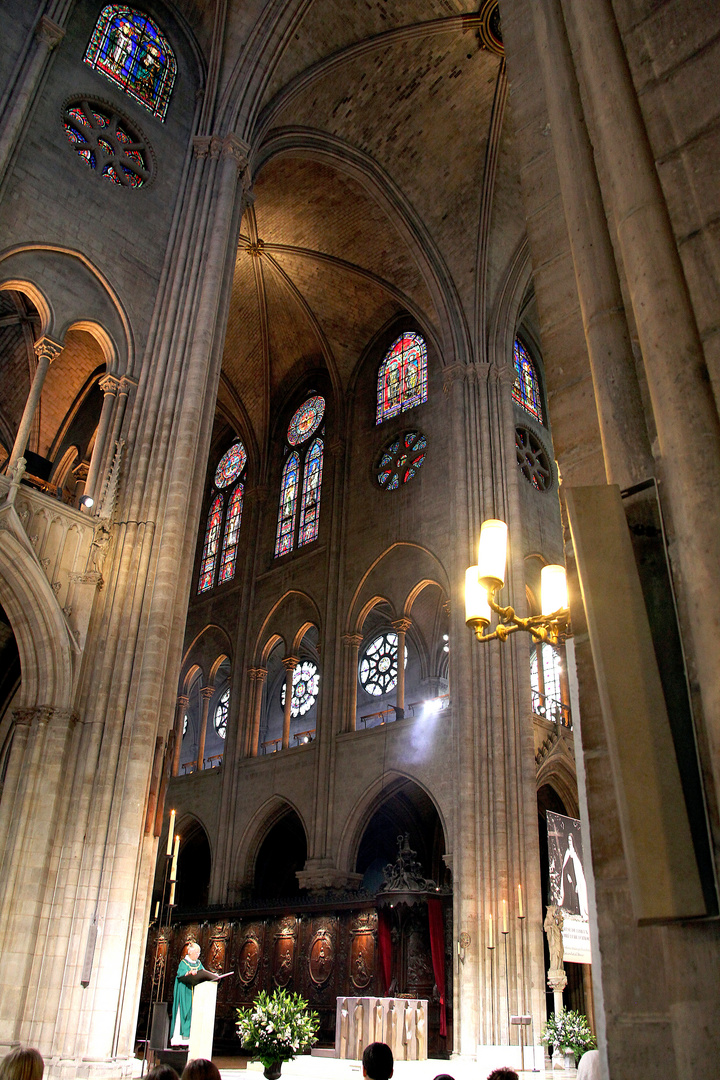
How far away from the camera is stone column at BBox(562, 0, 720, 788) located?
1914mm

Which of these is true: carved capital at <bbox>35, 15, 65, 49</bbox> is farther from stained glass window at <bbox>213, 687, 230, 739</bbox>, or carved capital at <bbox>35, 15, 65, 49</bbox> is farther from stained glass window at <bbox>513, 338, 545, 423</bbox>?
stained glass window at <bbox>213, 687, 230, 739</bbox>

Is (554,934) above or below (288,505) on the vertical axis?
below

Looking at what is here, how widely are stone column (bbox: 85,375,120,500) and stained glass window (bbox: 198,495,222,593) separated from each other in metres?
12.9

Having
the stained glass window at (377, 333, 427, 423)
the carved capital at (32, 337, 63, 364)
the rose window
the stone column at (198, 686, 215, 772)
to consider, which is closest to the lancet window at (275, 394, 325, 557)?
the stained glass window at (377, 333, 427, 423)

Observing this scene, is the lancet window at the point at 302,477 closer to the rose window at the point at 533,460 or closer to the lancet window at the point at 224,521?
the lancet window at the point at 224,521

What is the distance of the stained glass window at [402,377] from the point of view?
20.9 metres

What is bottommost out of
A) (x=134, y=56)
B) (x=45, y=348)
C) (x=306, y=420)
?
(x=45, y=348)

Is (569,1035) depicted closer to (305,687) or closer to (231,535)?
(305,687)

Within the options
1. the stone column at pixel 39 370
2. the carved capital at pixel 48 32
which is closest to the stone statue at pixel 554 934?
the stone column at pixel 39 370

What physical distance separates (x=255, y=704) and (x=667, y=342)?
19.4 m

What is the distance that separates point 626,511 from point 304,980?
16758mm

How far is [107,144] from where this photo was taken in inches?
Answer: 508

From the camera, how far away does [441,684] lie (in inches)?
830

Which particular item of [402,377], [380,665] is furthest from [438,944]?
[402,377]
